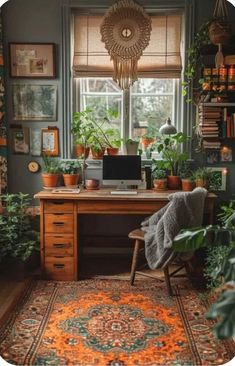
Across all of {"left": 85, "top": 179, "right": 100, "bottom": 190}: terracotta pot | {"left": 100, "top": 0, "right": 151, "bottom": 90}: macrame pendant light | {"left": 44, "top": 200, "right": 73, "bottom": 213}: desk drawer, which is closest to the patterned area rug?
{"left": 44, "top": 200, "right": 73, "bottom": 213}: desk drawer

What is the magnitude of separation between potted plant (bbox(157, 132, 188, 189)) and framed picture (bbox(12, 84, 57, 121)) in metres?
1.16

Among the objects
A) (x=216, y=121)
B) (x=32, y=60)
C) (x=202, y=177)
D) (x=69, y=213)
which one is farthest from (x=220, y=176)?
(x=32, y=60)

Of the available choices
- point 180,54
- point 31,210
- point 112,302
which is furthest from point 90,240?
point 180,54

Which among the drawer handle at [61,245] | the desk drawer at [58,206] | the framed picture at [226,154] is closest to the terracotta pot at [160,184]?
the framed picture at [226,154]

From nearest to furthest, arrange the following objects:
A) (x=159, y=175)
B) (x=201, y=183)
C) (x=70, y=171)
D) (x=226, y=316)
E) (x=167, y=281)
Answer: (x=226, y=316), (x=167, y=281), (x=201, y=183), (x=159, y=175), (x=70, y=171)

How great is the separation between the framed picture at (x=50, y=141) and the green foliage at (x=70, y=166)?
0.15 meters

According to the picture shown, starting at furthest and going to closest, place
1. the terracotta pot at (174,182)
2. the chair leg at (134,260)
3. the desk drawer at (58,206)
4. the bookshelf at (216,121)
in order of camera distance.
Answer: the terracotta pot at (174,182), the bookshelf at (216,121), the desk drawer at (58,206), the chair leg at (134,260)

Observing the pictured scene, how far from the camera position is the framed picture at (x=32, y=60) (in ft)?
13.5

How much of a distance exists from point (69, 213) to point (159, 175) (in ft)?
3.24

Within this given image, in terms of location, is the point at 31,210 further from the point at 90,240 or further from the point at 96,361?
the point at 96,361

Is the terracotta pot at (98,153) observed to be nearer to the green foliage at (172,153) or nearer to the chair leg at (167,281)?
the green foliage at (172,153)

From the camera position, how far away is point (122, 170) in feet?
13.1

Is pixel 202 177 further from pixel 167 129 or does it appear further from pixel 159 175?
pixel 167 129

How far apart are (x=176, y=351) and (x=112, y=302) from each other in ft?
2.66
